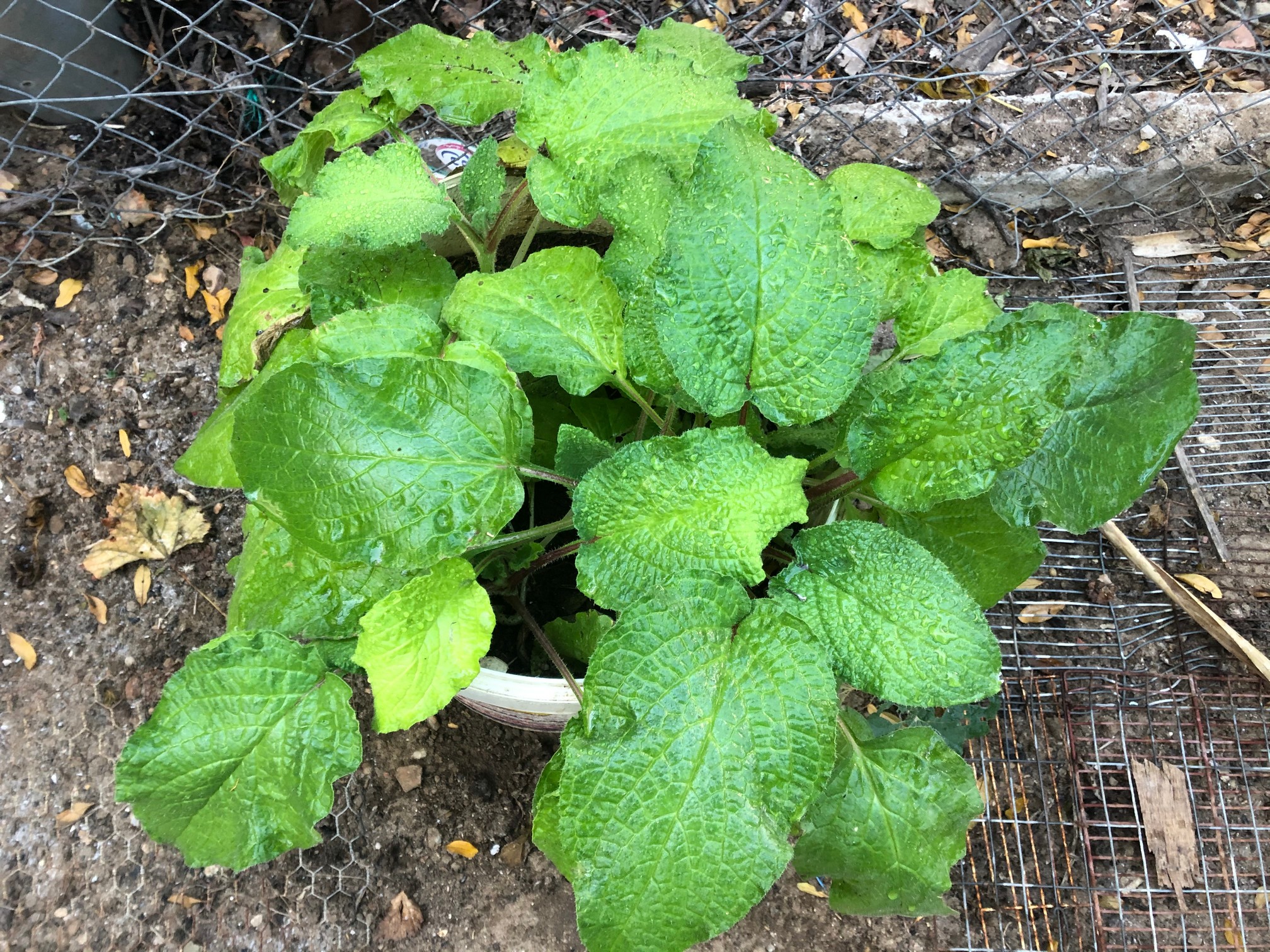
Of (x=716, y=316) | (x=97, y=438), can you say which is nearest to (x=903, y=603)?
(x=716, y=316)

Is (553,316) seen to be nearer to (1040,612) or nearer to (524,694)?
(524,694)

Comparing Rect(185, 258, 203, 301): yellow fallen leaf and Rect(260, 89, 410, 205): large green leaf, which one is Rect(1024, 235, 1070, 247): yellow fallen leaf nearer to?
Rect(260, 89, 410, 205): large green leaf

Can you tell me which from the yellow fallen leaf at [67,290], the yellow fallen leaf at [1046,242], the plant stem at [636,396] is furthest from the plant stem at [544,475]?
the yellow fallen leaf at [1046,242]

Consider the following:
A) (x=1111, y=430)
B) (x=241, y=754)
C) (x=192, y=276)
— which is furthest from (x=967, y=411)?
(x=192, y=276)

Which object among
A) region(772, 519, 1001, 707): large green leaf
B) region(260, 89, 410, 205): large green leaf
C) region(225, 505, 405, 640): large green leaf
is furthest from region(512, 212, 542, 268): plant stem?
region(772, 519, 1001, 707): large green leaf

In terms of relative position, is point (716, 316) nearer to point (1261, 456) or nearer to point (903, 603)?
point (903, 603)

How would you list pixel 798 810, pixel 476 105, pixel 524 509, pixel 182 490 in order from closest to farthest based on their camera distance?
1. pixel 798 810
2. pixel 476 105
3. pixel 524 509
4. pixel 182 490
